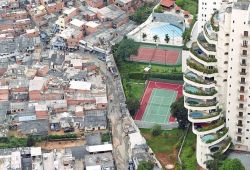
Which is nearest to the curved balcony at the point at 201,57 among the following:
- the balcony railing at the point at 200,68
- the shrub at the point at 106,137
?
the balcony railing at the point at 200,68

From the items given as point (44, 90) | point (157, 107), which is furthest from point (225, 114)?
point (44, 90)

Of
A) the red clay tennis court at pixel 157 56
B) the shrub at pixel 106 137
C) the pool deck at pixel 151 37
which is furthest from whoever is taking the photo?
the pool deck at pixel 151 37

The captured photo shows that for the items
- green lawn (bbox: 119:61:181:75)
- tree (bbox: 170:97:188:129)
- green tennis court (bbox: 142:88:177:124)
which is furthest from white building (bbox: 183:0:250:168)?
green lawn (bbox: 119:61:181:75)

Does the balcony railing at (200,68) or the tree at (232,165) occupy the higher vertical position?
the balcony railing at (200,68)

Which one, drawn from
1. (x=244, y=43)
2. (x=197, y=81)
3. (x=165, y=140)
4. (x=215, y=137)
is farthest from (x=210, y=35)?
(x=165, y=140)

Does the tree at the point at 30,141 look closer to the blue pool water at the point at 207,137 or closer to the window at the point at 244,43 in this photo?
the blue pool water at the point at 207,137

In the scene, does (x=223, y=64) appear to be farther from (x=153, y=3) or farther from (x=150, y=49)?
(x=153, y=3)
